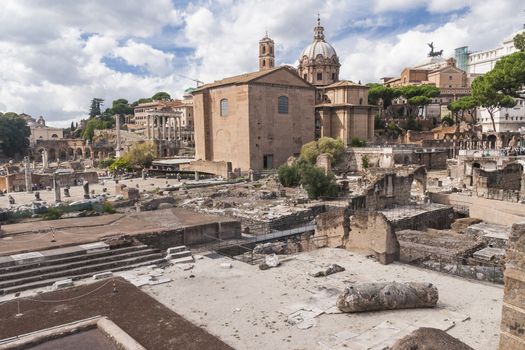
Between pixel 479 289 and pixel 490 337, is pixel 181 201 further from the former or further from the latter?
pixel 490 337

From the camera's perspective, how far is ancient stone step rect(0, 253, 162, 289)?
10273 millimetres

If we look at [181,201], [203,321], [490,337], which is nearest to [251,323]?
[203,321]

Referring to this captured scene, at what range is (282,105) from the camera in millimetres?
44719

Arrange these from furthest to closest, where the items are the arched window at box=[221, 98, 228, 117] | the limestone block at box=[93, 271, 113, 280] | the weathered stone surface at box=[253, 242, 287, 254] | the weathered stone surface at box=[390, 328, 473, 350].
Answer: the arched window at box=[221, 98, 228, 117] < the weathered stone surface at box=[253, 242, 287, 254] < the limestone block at box=[93, 271, 113, 280] < the weathered stone surface at box=[390, 328, 473, 350]

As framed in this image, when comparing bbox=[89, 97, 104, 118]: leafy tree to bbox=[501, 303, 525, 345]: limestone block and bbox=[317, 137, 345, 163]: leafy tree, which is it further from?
bbox=[501, 303, 525, 345]: limestone block

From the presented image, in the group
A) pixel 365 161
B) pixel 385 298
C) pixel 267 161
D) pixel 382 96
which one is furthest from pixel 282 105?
pixel 385 298

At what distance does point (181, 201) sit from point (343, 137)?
89.5 feet

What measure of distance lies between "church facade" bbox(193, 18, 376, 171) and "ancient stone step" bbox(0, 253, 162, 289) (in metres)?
30.4

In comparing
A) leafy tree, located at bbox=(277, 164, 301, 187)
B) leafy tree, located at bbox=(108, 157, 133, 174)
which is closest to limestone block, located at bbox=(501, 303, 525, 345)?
leafy tree, located at bbox=(277, 164, 301, 187)

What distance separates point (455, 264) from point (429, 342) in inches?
297

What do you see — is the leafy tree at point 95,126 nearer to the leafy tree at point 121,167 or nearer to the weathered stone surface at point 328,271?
the leafy tree at point 121,167

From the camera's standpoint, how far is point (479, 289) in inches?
390

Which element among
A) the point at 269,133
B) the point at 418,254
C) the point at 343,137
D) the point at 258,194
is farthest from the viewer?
the point at 343,137

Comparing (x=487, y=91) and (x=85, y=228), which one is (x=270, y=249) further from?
(x=487, y=91)
